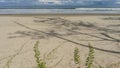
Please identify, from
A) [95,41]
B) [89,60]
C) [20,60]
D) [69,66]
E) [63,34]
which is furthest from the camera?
[63,34]

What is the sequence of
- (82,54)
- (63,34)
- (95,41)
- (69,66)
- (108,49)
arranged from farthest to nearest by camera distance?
(63,34)
(95,41)
(108,49)
(82,54)
(69,66)

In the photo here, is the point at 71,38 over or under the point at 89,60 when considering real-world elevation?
under

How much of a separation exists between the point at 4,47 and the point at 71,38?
79.1 inches

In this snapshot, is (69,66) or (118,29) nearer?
(69,66)

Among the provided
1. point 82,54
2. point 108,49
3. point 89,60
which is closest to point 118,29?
point 108,49

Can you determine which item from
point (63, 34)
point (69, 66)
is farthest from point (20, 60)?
point (63, 34)

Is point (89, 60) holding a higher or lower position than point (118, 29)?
higher

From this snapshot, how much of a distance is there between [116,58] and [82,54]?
0.80 meters

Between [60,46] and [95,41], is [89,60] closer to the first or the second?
[60,46]

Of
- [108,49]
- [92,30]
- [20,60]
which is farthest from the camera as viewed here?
[92,30]

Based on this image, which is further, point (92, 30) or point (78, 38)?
point (92, 30)

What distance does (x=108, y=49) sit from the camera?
6.43m

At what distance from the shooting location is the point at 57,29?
9023 mm

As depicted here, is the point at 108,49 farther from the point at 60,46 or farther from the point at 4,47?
the point at 4,47
